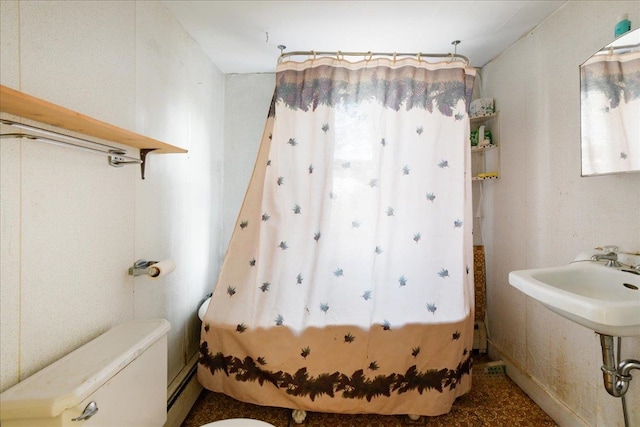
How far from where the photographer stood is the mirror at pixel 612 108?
1.17 meters

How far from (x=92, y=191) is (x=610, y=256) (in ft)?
7.16

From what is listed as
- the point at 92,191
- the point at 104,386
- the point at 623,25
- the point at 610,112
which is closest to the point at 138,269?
the point at 92,191

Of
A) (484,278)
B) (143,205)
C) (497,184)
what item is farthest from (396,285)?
(143,205)

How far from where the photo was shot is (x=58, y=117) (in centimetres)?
80

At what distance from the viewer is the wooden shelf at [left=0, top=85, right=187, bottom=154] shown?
0.67 metres

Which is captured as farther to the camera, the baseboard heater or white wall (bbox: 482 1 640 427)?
the baseboard heater

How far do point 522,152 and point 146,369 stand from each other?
94.1 inches

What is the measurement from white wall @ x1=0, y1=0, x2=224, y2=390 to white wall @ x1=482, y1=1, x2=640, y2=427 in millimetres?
2196

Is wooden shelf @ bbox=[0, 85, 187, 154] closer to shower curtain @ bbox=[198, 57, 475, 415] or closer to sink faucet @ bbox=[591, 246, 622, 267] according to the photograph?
shower curtain @ bbox=[198, 57, 475, 415]

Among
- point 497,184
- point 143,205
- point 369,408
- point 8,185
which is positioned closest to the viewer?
point 8,185

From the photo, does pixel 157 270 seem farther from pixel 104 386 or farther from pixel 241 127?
pixel 241 127

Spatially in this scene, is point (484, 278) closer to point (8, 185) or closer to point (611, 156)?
point (611, 156)

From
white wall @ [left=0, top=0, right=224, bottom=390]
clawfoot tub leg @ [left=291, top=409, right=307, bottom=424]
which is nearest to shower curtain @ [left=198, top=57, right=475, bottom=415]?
clawfoot tub leg @ [left=291, top=409, right=307, bottom=424]

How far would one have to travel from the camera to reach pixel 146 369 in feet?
3.56
